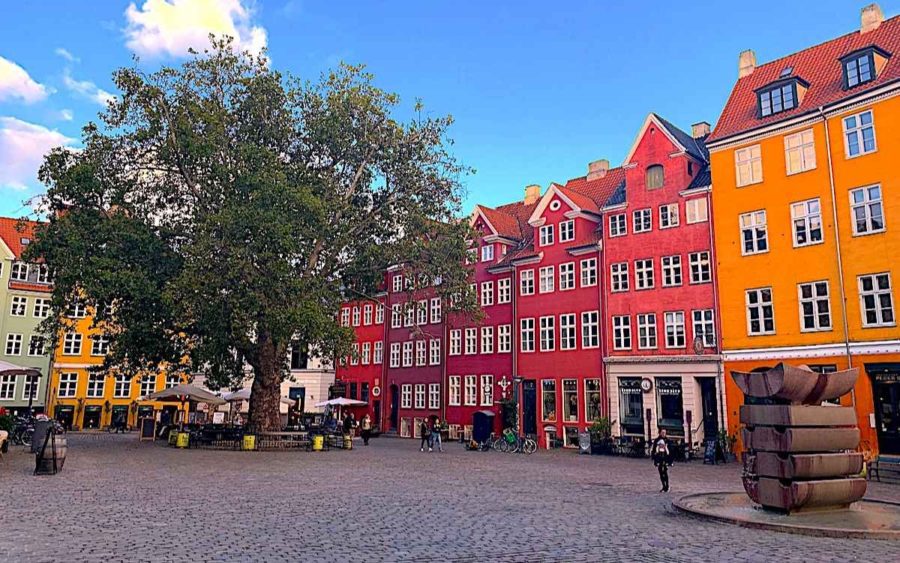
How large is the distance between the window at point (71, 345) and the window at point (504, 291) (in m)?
37.1

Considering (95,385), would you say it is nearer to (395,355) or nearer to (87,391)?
(87,391)

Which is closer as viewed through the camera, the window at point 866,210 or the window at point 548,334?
the window at point 866,210

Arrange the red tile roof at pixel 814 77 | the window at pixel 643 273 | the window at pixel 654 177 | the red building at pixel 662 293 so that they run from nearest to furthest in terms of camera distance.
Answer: the red tile roof at pixel 814 77 < the red building at pixel 662 293 < the window at pixel 643 273 < the window at pixel 654 177

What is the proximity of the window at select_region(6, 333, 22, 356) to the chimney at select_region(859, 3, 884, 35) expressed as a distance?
2442 inches

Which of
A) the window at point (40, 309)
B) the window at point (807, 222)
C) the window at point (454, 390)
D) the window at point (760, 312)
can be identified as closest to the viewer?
the window at point (807, 222)

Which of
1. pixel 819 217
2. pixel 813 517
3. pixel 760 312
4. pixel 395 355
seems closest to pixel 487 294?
pixel 395 355

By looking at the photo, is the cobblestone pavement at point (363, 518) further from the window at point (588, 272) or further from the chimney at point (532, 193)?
the chimney at point (532, 193)

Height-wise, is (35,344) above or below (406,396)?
above

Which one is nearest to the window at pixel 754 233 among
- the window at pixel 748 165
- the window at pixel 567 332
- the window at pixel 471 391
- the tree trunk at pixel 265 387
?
the window at pixel 748 165

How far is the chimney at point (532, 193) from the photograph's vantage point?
168 feet

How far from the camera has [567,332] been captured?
39.6 m

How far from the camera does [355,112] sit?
32781mm

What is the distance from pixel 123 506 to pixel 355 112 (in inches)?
905

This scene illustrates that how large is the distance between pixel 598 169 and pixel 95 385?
146ft
